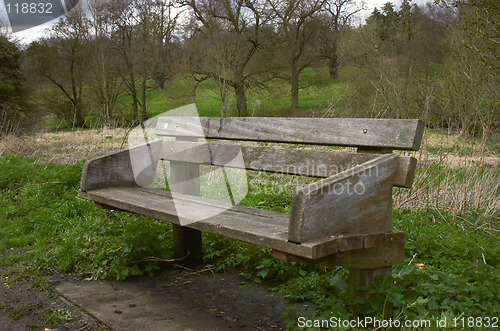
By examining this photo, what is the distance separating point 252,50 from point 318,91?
3905mm

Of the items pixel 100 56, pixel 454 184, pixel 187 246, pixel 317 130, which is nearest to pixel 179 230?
pixel 187 246

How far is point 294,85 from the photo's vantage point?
23.8 metres

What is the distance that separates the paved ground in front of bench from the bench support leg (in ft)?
0.47

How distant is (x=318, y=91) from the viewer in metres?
24.2

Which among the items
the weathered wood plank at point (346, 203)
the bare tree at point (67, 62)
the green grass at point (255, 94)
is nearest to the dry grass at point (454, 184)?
the weathered wood plank at point (346, 203)

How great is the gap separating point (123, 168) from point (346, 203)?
2.11 m

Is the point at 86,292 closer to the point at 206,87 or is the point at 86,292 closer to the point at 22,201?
the point at 22,201

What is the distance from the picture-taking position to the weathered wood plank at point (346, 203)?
2031 millimetres

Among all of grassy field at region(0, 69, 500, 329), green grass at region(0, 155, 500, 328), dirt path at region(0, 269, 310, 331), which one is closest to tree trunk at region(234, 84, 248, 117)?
grassy field at region(0, 69, 500, 329)

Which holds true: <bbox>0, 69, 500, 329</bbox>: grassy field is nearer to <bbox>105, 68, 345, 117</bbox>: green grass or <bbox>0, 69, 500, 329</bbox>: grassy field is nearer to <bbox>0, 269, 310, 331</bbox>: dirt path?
<bbox>0, 269, 310, 331</bbox>: dirt path

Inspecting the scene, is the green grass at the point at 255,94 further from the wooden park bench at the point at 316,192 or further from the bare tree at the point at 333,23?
the wooden park bench at the point at 316,192

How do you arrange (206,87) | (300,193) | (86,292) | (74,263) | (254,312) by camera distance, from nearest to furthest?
(300,193) < (254,312) < (86,292) < (74,263) < (206,87)

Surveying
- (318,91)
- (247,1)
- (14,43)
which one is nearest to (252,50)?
(247,1)

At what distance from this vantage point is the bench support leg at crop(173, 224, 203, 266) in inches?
144
